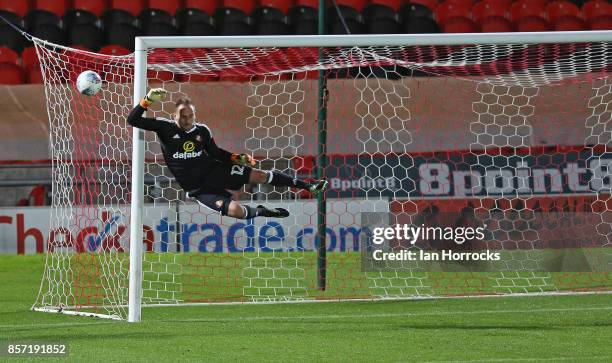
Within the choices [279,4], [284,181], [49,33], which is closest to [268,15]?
[279,4]

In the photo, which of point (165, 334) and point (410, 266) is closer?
point (165, 334)

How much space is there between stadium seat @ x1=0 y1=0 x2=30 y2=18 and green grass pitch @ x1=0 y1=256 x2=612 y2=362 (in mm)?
9309

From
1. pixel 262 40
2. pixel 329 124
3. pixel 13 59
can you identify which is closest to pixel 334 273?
pixel 329 124

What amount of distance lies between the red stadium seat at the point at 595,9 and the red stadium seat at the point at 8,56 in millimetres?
9149

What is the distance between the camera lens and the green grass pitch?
712cm

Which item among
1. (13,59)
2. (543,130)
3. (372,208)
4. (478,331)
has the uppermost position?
(13,59)

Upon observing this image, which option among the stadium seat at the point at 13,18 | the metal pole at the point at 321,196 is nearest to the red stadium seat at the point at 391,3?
the stadium seat at the point at 13,18

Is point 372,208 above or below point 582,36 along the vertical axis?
below

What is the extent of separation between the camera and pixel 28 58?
17.5 meters

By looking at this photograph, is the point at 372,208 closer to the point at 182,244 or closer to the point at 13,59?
the point at 182,244

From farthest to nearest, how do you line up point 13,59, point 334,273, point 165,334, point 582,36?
point 13,59 → point 334,273 → point 582,36 → point 165,334

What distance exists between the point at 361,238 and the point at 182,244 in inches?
85.6

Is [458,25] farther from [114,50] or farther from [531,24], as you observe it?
[114,50]

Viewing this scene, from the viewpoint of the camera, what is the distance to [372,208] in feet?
45.8
